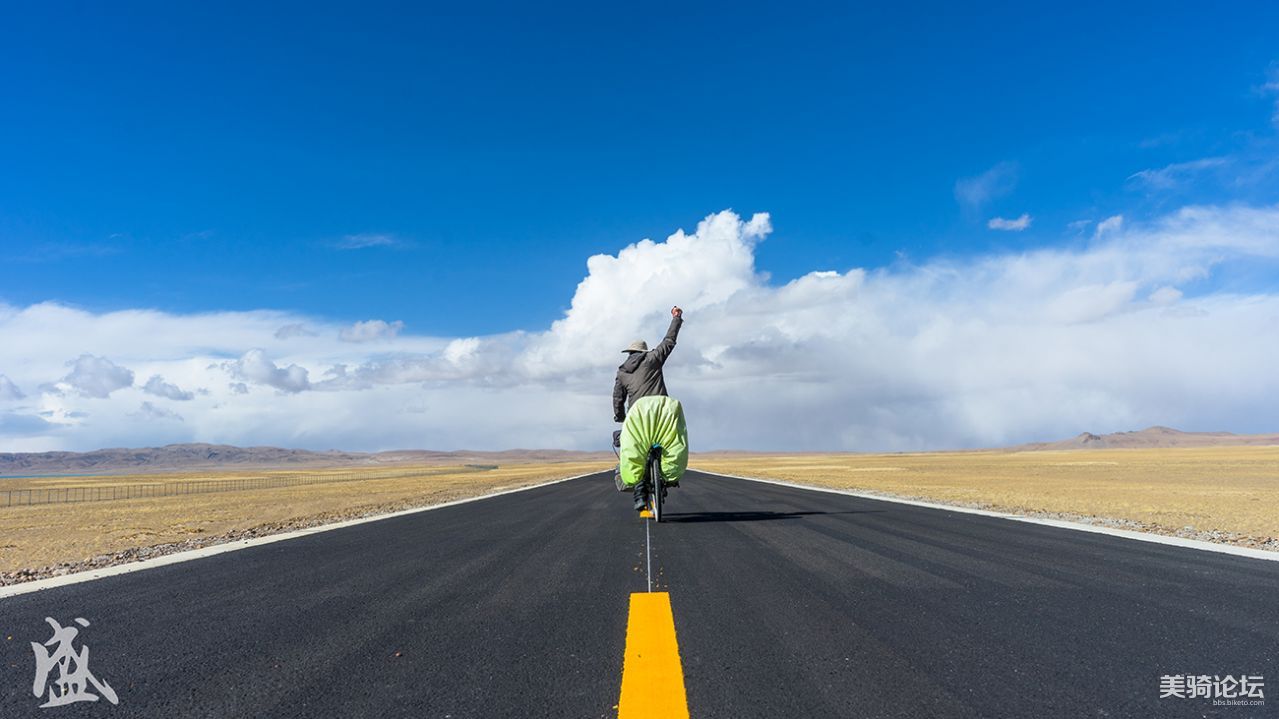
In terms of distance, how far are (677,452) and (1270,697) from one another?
8181 millimetres

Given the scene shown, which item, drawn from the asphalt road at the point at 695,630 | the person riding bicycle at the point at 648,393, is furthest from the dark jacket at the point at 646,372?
the asphalt road at the point at 695,630

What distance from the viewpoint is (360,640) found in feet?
14.4

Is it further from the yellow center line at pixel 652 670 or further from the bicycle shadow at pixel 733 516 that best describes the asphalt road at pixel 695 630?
the bicycle shadow at pixel 733 516

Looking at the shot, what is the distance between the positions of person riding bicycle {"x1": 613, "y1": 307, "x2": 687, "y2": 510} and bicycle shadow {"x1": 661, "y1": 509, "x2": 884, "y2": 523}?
1.82 metres

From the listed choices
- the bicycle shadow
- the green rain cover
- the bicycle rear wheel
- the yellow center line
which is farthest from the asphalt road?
the bicycle shadow

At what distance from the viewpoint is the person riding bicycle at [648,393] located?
1096 cm

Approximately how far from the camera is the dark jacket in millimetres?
11078

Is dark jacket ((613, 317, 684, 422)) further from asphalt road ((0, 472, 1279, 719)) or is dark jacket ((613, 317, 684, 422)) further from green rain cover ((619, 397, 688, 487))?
asphalt road ((0, 472, 1279, 719))

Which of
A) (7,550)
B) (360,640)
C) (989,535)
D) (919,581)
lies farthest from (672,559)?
(7,550)

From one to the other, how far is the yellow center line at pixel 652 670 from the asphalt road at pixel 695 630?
86 mm

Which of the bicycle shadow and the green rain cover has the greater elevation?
the green rain cover

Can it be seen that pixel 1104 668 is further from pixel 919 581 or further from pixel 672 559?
pixel 672 559

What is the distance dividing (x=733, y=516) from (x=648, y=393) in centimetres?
400

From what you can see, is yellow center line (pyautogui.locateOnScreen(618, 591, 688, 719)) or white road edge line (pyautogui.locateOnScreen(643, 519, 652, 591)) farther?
white road edge line (pyautogui.locateOnScreen(643, 519, 652, 591))
